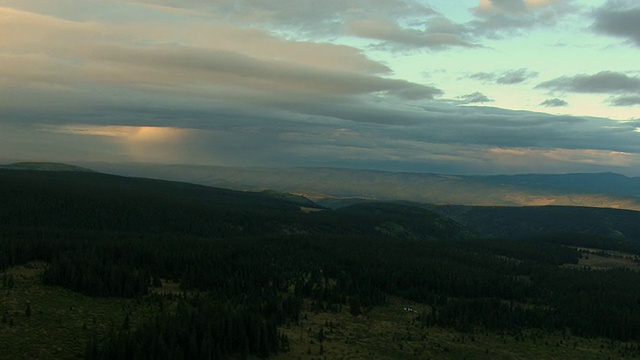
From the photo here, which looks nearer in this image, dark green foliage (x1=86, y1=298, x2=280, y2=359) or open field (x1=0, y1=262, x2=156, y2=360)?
dark green foliage (x1=86, y1=298, x2=280, y2=359)

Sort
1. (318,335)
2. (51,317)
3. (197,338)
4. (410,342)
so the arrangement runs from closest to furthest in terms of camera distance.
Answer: (197,338) < (51,317) < (318,335) < (410,342)

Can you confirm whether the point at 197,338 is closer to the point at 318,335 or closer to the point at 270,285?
the point at 318,335

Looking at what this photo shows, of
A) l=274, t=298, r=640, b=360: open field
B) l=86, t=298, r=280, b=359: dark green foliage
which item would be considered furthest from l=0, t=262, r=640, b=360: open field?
l=86, t=298, r=280, b=359: dark green foliage

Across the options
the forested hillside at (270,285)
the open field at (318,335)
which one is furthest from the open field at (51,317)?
the forested hillside at (270,285)

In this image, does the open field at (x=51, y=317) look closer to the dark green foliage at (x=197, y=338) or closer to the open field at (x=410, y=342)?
the dark green foliage at (x=197, y=338)

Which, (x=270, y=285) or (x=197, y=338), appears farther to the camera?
(x=270, y=285)

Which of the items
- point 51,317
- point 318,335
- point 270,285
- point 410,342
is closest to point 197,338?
point 51,317

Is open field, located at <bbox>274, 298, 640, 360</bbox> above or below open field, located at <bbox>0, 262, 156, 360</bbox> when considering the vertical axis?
below

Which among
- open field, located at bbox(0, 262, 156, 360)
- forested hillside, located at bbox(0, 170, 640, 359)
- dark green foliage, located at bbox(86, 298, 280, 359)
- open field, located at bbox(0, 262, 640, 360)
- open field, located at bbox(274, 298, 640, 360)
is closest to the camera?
dark green foliage, located at bbox(86, 298, 280, 359)

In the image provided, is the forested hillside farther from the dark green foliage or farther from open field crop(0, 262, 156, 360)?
open field crop(0, 262, 156, 360)

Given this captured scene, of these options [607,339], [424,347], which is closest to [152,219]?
[424,347]

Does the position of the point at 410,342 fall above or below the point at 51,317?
below

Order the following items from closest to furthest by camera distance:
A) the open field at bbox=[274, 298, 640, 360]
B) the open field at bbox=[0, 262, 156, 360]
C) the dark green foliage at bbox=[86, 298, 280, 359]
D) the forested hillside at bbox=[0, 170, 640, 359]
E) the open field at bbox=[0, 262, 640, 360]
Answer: the dark green foliage at bbox=[86, 298, 280, 359] → the open field at bbox=[0, 262, 156, 360] → the open field at bbox=[0, 262, 640, 360] → the forested hillside at bbox=[0, 170, 640, 359] → the open field at bbox=[274, 298, 640, 360]
